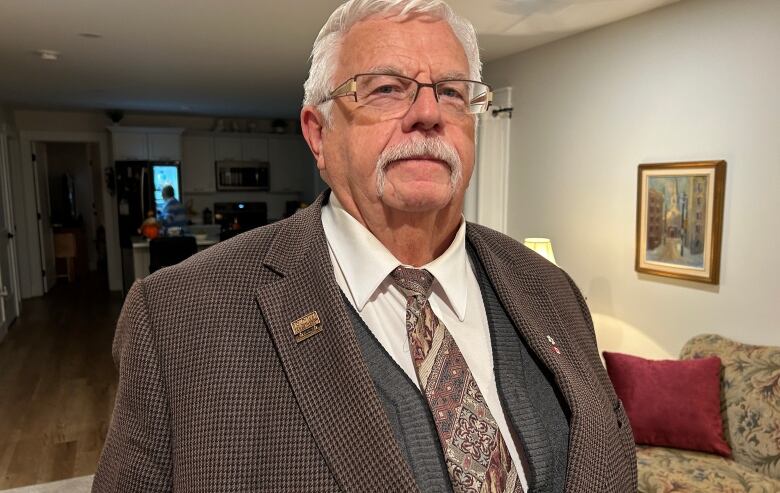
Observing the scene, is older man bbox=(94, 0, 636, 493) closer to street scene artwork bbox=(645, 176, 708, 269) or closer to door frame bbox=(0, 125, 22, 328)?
street scene artwork bbox=(645, 176, 708, 269)

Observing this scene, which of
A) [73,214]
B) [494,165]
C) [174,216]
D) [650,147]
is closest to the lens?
[650,147]

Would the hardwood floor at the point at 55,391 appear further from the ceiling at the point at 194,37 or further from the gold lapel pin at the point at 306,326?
the gold lapel pin at the point at 306,326

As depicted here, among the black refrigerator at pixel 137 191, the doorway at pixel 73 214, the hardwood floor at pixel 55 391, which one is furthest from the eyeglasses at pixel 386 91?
the doorway at pixel 73 214

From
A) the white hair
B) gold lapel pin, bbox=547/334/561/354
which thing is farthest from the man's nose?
gold lapel pin, bbox=547/334/561/354

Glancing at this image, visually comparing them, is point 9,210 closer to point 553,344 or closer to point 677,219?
point 677,219

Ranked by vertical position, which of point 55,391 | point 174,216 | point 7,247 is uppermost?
point 174,216

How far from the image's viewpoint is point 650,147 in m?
3.25

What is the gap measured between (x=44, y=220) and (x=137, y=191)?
2049 millimetres

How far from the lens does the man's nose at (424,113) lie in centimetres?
83

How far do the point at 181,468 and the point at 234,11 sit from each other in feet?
9.32

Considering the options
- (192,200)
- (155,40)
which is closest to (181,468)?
(155,40)

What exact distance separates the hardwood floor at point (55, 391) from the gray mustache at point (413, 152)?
3.22 metres

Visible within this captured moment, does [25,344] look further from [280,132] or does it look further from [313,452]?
[313,452]

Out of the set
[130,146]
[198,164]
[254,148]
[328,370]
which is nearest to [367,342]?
[328,370]
